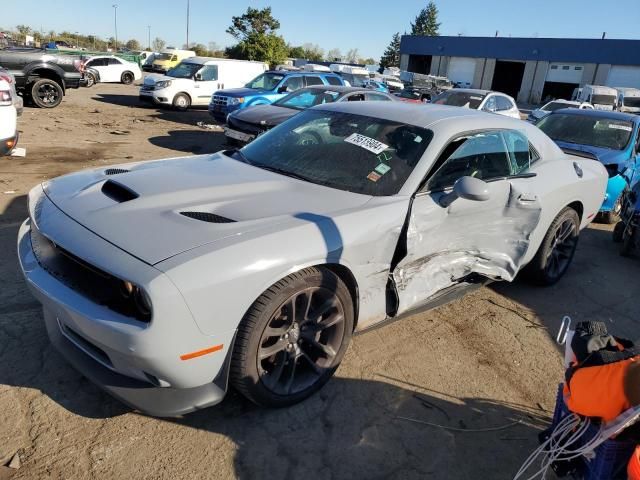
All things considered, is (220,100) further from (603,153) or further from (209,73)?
(603,153)

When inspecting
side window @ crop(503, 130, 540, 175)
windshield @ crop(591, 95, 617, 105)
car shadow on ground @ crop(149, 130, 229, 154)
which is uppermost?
windshield @ crop(591, 95, 617, 105)

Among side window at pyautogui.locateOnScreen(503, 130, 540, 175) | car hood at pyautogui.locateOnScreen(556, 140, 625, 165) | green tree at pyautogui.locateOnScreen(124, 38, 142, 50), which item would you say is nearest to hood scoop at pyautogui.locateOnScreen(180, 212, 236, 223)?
side window at pyautogui.locateOnScreen(503, 130, 540, 175)

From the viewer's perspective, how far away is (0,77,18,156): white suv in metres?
6.29

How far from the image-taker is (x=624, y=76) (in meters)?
39.6

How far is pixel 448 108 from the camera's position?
3975 millimetres

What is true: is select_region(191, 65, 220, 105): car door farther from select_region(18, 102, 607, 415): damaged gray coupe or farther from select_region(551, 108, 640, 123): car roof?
select_region(18, 102, 607, 415): damaged gray coupe

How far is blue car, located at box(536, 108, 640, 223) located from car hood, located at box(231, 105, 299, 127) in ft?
15.5

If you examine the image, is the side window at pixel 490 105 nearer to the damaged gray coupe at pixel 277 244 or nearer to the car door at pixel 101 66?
the damaged gray coupe at pixel 277 244

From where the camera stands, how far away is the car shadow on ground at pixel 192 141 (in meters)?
10.5

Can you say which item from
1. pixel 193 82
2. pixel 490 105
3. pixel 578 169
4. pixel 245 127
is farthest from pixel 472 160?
pixel 193 82

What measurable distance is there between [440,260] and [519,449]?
3.93 ft

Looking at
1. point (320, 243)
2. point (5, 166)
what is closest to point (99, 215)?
point (320, 243)

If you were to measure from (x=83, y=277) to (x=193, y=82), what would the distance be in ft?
49.3

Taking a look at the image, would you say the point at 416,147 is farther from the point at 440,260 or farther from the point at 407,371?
the point at 407,371
